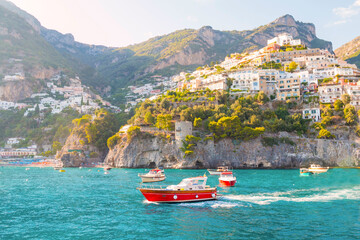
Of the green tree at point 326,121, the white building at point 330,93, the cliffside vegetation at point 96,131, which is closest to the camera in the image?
the green tree at point 326,121

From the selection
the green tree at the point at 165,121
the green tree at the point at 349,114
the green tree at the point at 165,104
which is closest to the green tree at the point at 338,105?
the green tree at the point at 349,114

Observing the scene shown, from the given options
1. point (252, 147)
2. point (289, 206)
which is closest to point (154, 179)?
point (289, 206)

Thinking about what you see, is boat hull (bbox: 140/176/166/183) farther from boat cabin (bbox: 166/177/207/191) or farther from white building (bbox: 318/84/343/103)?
white building (bbox: 318/84/343/103)

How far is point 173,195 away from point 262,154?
49.6m

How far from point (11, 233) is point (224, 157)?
58961mm

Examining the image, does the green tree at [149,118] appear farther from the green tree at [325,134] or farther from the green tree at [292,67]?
the green tree at [292,67]

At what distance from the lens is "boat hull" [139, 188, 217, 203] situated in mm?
29062

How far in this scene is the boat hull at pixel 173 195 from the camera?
2906 centimetres

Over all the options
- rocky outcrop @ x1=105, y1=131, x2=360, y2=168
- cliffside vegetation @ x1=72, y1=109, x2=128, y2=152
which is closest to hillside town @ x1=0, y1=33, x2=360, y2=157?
rocky outcrop @ x1=105, y1=131, x2=360, y2=168

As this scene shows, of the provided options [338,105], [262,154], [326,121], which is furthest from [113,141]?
[338,105]

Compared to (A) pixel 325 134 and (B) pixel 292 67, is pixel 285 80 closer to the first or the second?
(B) pixel 292 67

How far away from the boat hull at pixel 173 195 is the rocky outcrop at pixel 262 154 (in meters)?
43.4

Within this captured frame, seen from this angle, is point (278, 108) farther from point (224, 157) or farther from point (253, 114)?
point (224, 157)

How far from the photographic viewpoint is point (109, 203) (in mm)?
29688
